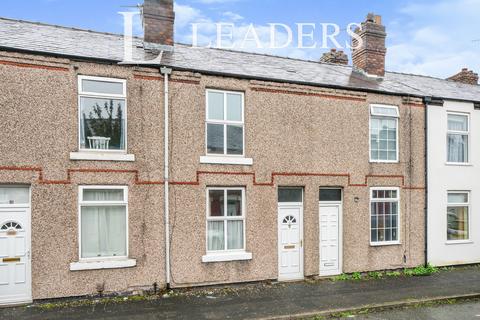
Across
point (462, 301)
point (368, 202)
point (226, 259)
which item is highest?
point (368, 202)

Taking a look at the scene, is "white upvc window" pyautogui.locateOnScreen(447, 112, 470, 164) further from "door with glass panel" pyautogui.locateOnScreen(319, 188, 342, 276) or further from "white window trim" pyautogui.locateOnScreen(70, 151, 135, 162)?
"white window trim" pyautogui.locateOnScreen(70, 151, 135, 162)

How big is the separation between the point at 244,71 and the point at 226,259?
489 centimetres

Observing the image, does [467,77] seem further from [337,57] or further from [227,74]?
[227,74]

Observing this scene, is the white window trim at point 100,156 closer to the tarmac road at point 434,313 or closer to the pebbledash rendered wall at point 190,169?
the pebbledash rendered wall at point 190,169

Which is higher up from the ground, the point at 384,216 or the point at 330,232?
the point at 384,216

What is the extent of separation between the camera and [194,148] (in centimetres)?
1003

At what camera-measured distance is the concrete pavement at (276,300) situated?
8.05 meters

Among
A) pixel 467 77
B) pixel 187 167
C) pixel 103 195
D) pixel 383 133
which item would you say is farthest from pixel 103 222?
pixel 467 77

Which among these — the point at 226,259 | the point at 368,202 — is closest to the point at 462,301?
the point at 368,202

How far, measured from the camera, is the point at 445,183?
1288 centimetres

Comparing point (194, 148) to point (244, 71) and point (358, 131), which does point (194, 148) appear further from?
point (358, 131)

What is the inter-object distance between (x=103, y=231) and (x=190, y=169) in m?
2.44

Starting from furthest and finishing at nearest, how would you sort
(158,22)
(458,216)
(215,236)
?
(458,216) < (158,22) < (215,236)

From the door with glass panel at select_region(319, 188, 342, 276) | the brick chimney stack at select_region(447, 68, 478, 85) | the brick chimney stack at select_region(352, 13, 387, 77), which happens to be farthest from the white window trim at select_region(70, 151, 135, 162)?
the brick chimney stack at select_region(447, 68, 478, 85)
